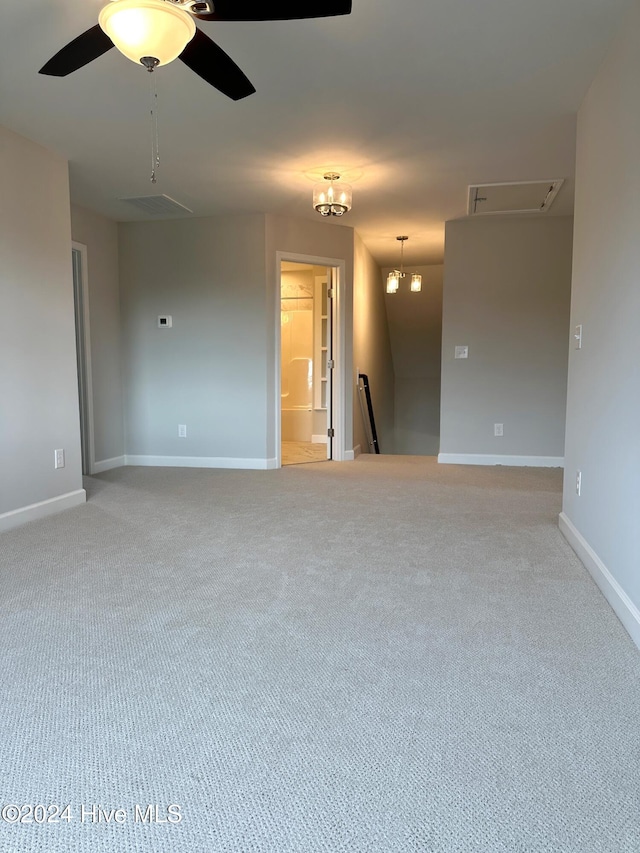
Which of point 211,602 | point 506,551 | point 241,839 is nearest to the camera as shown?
point 241,839

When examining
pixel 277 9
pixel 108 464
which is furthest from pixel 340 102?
pixel 108 464

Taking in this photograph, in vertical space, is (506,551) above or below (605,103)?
below

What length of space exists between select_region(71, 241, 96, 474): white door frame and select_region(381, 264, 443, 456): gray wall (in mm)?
4547

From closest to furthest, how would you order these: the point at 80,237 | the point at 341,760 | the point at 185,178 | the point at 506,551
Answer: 1. the point at 341,760
2. the point at 506,551
3. the point at 185,178
4. the point at 80,237

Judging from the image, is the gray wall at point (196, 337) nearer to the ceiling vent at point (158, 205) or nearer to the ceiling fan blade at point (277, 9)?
the ceiling vent at point (158, 205)

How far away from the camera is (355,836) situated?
41.7 inches

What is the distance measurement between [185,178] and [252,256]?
1124mm

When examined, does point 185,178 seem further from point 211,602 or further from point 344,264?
point 211,602

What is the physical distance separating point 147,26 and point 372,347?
576 centimetres

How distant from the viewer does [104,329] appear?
5324mm

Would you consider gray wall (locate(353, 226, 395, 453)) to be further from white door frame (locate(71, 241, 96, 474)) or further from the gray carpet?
the gray carpet

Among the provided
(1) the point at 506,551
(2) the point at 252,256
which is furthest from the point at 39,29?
(1) the point at 506,551

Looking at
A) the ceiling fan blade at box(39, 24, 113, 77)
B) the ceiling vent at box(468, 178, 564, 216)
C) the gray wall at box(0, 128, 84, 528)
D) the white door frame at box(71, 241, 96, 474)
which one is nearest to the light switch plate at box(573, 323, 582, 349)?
the ceiling vent at box(468, 178, 564, 216)

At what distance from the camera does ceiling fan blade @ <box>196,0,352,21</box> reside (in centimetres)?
169
